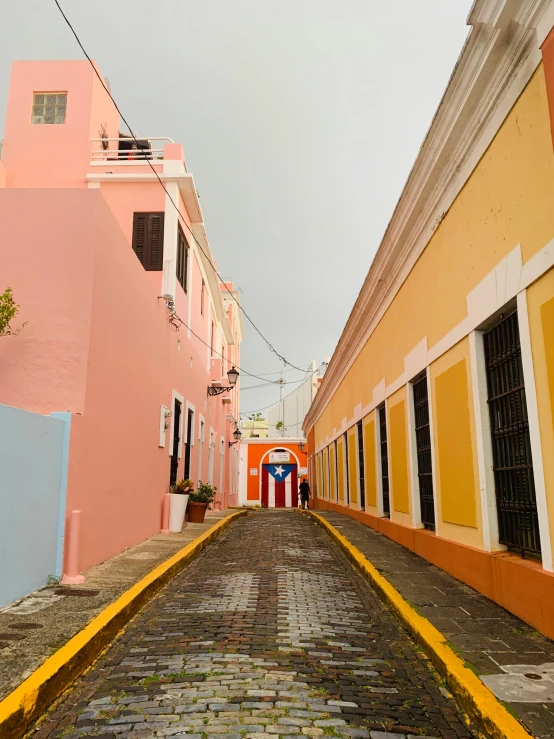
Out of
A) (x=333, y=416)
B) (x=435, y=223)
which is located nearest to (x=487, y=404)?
(x=435, y=223)

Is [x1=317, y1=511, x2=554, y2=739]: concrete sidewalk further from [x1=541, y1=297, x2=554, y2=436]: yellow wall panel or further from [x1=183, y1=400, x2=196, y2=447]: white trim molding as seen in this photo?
[x1=183, y1=400, x2=196, y2=447]: white trim molding

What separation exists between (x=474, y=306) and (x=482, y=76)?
208 cm

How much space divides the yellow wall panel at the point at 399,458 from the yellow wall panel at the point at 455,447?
5.91ft

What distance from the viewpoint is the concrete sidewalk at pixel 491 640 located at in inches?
128

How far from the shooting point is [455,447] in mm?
6645

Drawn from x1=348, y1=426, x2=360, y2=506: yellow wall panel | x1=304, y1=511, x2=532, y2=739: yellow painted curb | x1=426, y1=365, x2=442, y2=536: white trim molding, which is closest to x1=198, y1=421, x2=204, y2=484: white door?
x1=348, y1=426, x2=360, y2=506: yellow wall panel

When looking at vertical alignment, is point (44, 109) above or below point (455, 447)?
above

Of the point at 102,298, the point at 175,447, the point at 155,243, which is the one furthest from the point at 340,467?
the point at 102,298

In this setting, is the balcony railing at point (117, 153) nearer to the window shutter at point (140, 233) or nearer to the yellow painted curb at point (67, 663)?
the window shutter at point (140, 233)

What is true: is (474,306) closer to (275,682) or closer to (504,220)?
(504,220)

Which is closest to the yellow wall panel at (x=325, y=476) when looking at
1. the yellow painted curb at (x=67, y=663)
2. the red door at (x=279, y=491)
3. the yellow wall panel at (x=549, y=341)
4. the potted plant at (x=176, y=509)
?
the potted plant at (x=176, y=509)

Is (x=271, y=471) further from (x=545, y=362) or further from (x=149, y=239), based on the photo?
(x=545, y=362)

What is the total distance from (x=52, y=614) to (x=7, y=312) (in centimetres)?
325

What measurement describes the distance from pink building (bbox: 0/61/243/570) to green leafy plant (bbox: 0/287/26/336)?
12cm
